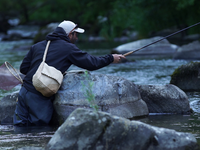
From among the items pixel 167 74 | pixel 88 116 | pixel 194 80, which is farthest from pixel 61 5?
pixel 88 116

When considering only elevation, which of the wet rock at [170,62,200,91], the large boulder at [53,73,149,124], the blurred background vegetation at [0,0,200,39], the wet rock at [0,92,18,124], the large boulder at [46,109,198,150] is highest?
→ the large boulder at [46,109,198,150]

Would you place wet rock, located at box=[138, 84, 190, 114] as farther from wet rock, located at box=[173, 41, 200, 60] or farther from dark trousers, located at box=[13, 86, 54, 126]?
wet rock, located at box=[173, 41, 200, 60]

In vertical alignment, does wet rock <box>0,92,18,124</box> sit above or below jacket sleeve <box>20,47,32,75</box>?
below

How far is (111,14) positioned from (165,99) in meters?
23.1

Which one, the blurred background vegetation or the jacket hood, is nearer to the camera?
the jacket hood

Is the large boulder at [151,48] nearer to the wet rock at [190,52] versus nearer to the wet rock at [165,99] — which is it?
the wet rock at [190,52]

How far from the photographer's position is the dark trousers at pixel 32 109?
4387 millimetres

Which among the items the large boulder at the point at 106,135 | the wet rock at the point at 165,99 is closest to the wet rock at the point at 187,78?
the wet rock at the point at 165,99

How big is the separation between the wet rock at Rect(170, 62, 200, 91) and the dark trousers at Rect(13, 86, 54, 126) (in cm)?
299

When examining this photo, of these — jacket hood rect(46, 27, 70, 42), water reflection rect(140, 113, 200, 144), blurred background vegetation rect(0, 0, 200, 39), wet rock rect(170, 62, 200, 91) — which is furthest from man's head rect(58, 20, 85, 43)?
blurred background vegetation rect(0, 0, 200, 39)

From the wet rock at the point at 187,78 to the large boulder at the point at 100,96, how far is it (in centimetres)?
219

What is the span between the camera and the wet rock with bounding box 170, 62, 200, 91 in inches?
258

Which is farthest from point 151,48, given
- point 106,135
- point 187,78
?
point 106,135

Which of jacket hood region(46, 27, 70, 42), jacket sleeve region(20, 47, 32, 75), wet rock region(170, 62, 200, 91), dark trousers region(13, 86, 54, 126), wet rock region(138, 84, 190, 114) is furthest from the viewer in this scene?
wet rock region(170, 62, 200, 91)
